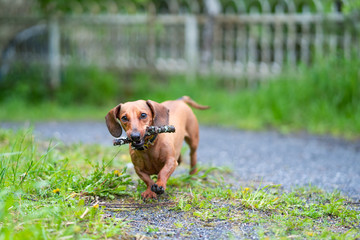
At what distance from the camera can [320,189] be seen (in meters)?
3.54

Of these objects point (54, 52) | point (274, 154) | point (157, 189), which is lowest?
point (274, 154)

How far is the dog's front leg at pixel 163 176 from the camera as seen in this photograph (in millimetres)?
3012

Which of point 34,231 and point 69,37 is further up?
point 69,37

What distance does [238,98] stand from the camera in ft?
25.8

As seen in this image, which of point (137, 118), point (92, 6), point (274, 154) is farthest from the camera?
point (92, 6)

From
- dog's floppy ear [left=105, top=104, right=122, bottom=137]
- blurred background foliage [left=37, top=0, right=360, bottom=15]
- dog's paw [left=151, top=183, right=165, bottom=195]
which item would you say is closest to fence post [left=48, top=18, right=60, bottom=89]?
blurred background foliage [left=37, top=0, right=360, bottom=15]

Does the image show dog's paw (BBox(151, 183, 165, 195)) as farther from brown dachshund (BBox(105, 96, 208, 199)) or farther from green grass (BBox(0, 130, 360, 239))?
green grass (BBox(0, 130, 360, 239))

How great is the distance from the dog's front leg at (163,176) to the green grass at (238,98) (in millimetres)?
3754

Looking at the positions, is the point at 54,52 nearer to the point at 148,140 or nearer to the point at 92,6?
the point at 92,6

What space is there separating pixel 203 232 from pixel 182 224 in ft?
0.56

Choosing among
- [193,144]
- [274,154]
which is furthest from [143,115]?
[274,154]

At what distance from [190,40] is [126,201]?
21.9ft

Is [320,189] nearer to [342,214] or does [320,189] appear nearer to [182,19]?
[342,214]

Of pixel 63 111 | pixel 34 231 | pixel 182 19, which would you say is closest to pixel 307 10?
pixel 182 19
